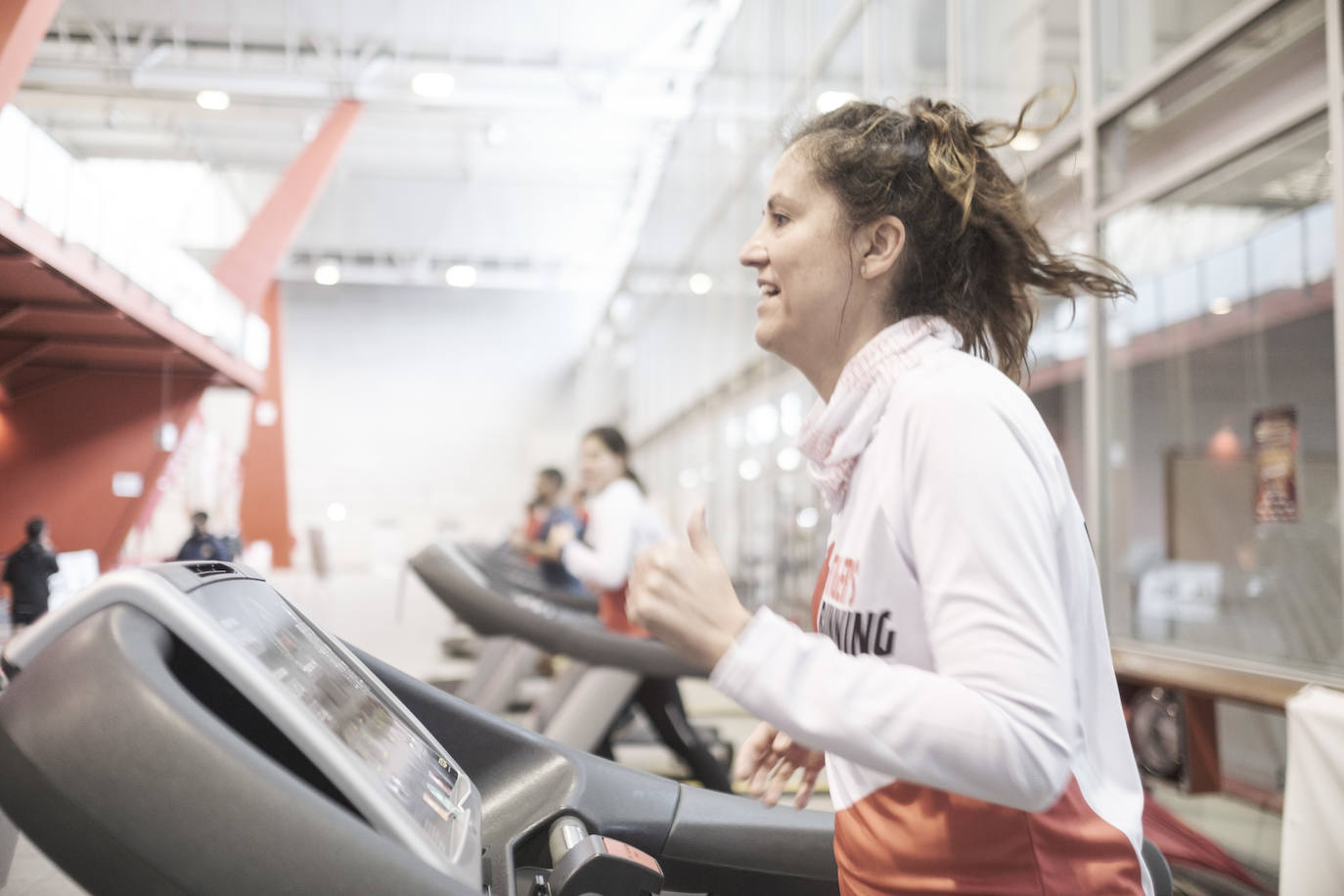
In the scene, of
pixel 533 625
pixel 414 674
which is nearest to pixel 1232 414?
pixel 533 625

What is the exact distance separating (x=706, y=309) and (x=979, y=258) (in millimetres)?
8562

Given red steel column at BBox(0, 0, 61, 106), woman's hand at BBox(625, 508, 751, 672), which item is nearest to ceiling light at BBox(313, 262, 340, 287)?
red steel column at BBox(0, 0, 61, 106)

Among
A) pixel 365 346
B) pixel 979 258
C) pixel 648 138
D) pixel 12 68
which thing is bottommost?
pixel 979 258

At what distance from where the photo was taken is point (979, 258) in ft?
3.40

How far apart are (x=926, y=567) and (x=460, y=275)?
780 inches

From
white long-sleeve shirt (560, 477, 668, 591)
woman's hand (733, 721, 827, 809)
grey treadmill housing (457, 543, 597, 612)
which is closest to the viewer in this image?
woman's hand (733, 721, 827, 809)

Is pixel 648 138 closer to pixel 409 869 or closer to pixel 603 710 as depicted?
pixel 603 710

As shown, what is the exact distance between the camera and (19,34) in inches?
59.9

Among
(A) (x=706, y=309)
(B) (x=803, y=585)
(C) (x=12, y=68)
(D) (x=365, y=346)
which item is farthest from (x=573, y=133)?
(C) (x=12, y=68)

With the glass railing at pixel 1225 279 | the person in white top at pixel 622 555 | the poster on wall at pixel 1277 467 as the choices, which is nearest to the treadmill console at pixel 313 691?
the person in white top at pixel 622 555

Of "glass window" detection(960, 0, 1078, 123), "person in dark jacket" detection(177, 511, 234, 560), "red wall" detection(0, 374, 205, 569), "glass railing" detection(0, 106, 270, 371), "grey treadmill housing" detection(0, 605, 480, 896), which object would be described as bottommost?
"grey treadmill housing" detection(0, 605, 480, 896)

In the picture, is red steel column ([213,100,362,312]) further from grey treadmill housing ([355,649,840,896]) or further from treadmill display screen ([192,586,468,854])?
treadmill display screen ([192,586,468,854])

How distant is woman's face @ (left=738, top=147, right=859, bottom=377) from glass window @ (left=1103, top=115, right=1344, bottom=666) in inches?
88.4

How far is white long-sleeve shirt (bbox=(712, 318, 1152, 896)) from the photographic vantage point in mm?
679
